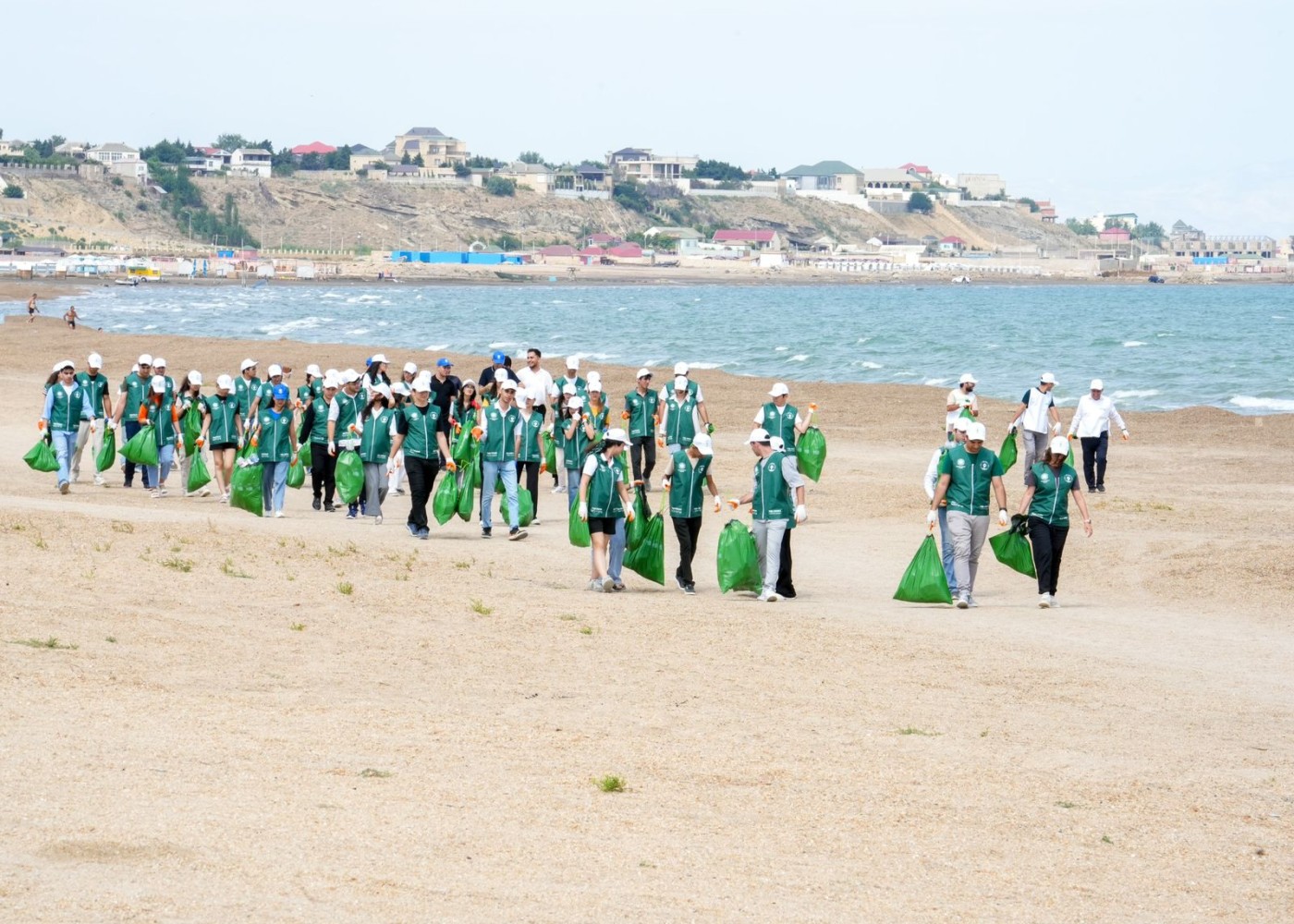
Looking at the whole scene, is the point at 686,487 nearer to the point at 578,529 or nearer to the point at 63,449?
the point at 578,529

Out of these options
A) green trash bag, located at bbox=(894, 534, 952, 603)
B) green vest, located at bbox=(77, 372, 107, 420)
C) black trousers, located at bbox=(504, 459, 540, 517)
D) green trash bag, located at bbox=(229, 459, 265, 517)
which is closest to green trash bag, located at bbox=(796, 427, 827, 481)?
black trousers, located at bbox=(504, 459, 540, 517)

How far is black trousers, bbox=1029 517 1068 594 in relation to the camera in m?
14.4

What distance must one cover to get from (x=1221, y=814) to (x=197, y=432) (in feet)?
46.3

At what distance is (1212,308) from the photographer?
114 metres

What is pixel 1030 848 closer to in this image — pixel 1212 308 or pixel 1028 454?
pixel 1028 454

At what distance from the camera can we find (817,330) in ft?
250

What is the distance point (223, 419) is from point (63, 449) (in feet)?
6.97

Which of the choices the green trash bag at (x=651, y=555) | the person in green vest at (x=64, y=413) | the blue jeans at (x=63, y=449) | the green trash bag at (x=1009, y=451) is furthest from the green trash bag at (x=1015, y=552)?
the blue jeans at (x=63, y=449)

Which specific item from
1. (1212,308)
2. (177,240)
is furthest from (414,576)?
(177,240)

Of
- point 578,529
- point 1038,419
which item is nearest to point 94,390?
point 578,529

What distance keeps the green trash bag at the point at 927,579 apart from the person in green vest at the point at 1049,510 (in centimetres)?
82

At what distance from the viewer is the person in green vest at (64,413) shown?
19578 mm

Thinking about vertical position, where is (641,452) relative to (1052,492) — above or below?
below

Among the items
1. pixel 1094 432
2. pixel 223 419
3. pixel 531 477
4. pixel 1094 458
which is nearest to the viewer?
pixel 531 477
